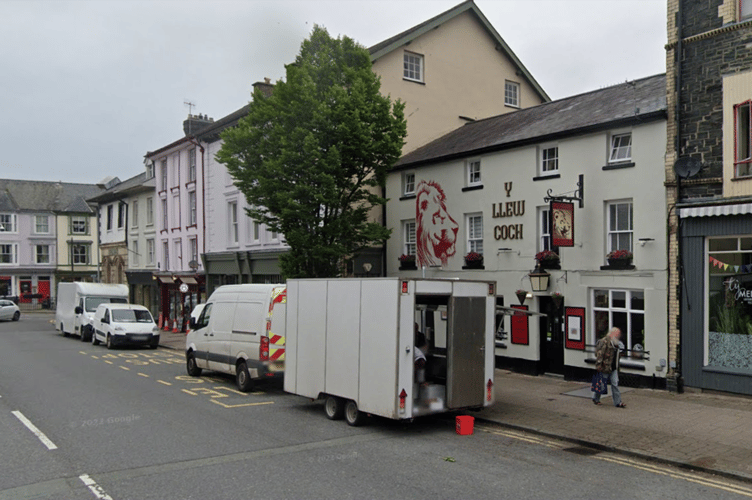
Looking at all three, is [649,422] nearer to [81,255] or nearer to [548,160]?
[548,160]

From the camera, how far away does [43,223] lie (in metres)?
69.6

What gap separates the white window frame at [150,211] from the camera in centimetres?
4184

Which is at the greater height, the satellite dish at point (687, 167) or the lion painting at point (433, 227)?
the satellite dish at point (687, 167)

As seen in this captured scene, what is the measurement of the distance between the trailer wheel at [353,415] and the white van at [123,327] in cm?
1810

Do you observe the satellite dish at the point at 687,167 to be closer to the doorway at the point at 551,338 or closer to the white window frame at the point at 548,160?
the white window frame at the point at 548,160

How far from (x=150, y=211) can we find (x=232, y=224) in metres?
12.5

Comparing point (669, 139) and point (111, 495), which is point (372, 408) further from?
point (669, 139)

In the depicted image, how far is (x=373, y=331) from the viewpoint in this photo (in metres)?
11.1

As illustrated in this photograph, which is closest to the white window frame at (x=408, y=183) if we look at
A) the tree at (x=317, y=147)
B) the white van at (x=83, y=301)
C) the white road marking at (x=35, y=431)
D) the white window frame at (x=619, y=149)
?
the tree at (x=317, y=147)

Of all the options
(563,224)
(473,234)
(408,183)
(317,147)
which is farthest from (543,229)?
(317,147)

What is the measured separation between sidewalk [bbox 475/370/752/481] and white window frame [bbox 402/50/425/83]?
591 inches

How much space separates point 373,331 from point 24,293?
68.9 meters

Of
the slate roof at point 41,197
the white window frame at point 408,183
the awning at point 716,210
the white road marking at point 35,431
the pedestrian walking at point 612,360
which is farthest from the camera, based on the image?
the slate roof at point 41,197

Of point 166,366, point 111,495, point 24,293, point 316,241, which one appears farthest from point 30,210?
point 111,495
